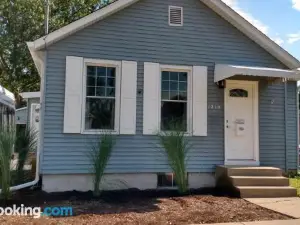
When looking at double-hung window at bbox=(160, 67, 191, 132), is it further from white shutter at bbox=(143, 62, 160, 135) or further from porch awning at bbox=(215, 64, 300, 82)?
porch awning at bbox=(215, 64, 300, 82)

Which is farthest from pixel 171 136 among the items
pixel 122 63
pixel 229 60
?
pixel 229 60

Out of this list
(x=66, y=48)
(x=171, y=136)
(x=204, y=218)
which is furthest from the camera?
(x=66, y=48)

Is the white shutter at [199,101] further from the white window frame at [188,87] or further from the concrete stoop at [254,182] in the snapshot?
the concrete stoop at [254,182]

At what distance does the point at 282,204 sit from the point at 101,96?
4.79 meters

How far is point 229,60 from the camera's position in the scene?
32.9ft

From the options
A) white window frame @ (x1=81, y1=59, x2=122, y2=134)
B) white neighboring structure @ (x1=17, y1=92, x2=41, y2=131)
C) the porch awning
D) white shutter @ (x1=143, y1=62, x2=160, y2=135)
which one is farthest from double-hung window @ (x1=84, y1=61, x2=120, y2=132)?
white neighboring structure @ (x1=17, y1=92, x2=41, y2=131)

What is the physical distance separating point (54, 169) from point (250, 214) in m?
4.44

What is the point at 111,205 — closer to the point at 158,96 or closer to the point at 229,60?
the point at 158,96

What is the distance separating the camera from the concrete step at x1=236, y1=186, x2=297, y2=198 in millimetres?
8320

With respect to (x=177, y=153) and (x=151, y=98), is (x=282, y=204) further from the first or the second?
(x=151, y=98)

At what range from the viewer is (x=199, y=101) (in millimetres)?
9578

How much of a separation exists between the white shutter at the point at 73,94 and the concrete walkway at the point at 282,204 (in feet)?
14.1

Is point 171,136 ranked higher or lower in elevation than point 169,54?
lower

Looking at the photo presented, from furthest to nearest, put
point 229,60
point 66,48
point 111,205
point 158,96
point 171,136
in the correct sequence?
point 229,60, point 158,96, point 66,48, point 171,136, point 111,205
